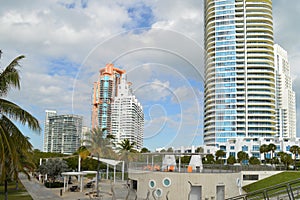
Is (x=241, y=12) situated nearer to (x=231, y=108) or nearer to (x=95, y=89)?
(x=231, y=108)

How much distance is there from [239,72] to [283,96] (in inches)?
2413

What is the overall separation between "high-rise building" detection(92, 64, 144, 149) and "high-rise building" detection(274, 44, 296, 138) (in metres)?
125

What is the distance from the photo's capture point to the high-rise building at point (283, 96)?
144512mm

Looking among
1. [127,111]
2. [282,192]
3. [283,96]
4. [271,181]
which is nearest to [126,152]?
[271,181]

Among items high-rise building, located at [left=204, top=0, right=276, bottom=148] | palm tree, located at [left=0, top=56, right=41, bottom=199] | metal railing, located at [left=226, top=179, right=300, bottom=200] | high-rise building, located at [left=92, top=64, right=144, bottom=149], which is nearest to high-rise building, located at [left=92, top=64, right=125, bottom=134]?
high-rise building, located at [left=92, top=64, right=144, bottom=149]

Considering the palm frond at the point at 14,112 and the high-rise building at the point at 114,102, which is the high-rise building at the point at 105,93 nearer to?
the high-rise building at the point at 114,102

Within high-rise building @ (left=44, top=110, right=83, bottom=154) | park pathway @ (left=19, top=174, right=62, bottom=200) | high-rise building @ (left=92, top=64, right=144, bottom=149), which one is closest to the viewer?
high-rise building @ (left=92, top=64, right=144, bottom=149)

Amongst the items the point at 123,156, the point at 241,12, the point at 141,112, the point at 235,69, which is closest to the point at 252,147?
the point at 235,69

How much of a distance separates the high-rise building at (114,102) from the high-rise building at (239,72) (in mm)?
67381

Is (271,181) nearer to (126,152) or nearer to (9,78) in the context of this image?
(126,152)

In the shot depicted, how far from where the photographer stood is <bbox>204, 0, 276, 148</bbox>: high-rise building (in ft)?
310

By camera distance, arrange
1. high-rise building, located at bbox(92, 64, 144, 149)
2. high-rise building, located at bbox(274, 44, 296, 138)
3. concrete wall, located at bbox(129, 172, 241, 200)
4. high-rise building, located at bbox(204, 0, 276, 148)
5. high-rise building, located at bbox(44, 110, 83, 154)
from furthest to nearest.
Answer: high-rise building, located at bbox(274, 44, 296, 138)
high-rise building, located at bbox(204, 0, 276, 148)
high-rise building, located at bbox(44, 110, 83, 154)
high-rise building, located at bbox(92, 64, 144, 149)
concrete wall, located at bbox(129, 172, 241, 200)

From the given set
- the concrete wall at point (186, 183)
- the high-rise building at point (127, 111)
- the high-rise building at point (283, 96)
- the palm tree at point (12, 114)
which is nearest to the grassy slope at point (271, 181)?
the concrete wall at point (186, 183)

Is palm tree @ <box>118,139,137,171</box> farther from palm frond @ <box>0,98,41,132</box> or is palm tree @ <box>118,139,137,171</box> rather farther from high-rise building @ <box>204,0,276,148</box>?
high-rise building @ <box>204,0,276,148</box>
